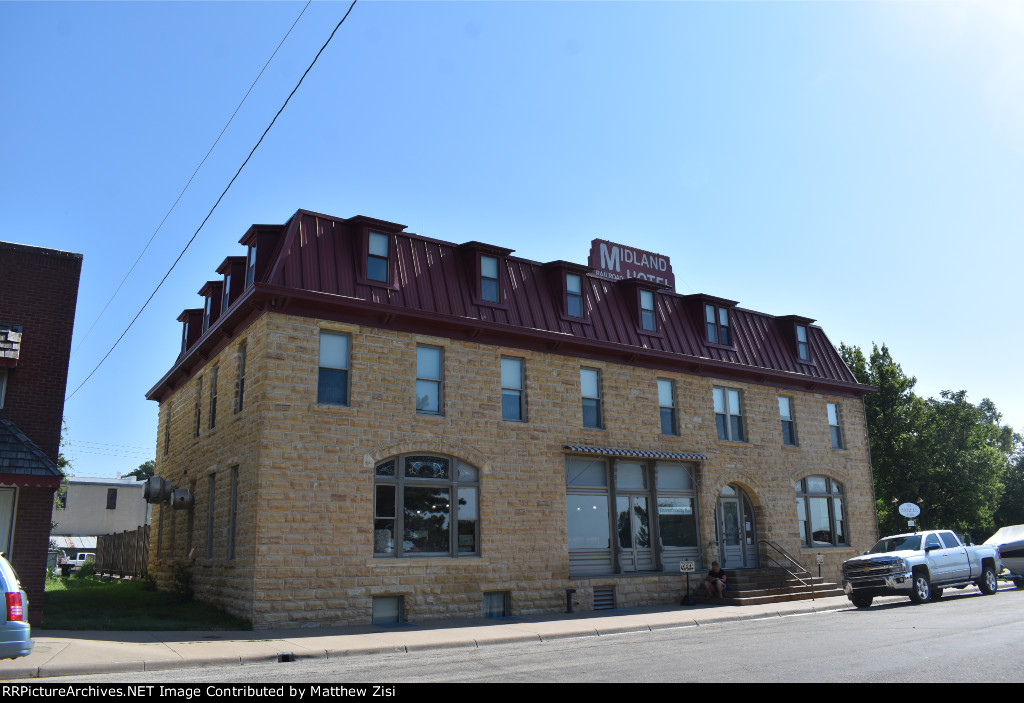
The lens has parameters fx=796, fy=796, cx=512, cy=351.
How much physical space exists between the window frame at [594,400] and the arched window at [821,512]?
891cm

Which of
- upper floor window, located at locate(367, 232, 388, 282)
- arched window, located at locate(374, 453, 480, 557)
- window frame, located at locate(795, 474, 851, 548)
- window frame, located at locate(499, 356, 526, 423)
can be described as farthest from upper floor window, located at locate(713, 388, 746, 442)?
upper floor window, located at locate(367, 232, 388, 282)

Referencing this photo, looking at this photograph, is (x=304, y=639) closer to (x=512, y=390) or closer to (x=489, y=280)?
(x=512, y=390)

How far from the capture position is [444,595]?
60.1 ft

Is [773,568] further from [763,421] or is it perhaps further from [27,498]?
[27,498]

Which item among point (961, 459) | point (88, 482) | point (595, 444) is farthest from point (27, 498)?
point (88, 482)

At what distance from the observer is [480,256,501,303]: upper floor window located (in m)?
21.0

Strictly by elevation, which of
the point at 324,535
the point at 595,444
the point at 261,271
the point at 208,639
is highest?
the point at 261,271

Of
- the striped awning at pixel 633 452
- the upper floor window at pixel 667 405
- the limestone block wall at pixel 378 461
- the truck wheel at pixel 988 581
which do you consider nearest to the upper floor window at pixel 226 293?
the limestone block wall at pixel 378 461

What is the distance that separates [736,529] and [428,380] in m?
12.0

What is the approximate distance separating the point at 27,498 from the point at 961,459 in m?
41.0

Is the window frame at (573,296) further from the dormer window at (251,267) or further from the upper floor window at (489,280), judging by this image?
the dormer window at (251,267)

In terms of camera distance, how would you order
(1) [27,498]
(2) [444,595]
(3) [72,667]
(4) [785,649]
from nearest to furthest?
(3) [72,667] → (4) [785,649] → (1) [27,498] → (2) [444,595]

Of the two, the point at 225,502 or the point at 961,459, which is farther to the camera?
the point at 961,459

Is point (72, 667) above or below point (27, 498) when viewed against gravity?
below
